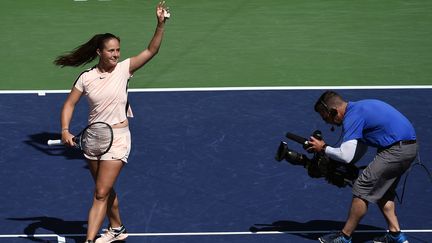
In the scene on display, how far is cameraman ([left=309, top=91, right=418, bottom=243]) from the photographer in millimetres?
10047

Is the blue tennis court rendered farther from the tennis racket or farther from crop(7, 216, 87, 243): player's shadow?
the tennis racket

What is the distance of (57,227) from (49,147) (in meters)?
2.69

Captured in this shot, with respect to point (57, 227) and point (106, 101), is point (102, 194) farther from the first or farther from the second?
point (57, 227)

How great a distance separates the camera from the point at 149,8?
21.5 meters

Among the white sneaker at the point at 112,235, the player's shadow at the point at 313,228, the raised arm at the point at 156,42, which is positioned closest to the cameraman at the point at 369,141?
the player's shadow at the point at 313,228

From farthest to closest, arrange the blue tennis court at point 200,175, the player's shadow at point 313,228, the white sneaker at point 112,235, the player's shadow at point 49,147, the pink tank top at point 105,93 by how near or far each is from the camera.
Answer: the player's shadow at point 49,147 → the blue tennis court at point 200,175 → the player's shadow at point 313,228 → the white sneaker at point 112,235 → the pink tank top at point 105,93

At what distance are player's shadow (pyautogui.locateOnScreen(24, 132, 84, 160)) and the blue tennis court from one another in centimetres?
1

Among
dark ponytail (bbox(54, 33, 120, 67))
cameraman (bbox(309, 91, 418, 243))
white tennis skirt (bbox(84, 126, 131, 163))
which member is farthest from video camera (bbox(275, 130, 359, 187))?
dark ponytail (bbox(54, 33, 120, 67))

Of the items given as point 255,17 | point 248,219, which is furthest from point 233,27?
point 248,219

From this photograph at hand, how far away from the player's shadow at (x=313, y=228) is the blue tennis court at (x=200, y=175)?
1 centimetres

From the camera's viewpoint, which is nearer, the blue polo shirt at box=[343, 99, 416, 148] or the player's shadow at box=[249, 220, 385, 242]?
the blue polo shirt at box=[343, 99, 416, 148]

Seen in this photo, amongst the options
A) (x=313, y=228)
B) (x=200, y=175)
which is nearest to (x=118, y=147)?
(x=313, y=228)

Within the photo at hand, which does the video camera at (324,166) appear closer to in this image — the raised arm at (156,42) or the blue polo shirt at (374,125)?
the blue polo shirt at (374,125)

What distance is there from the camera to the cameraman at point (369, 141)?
10047 millimetres
